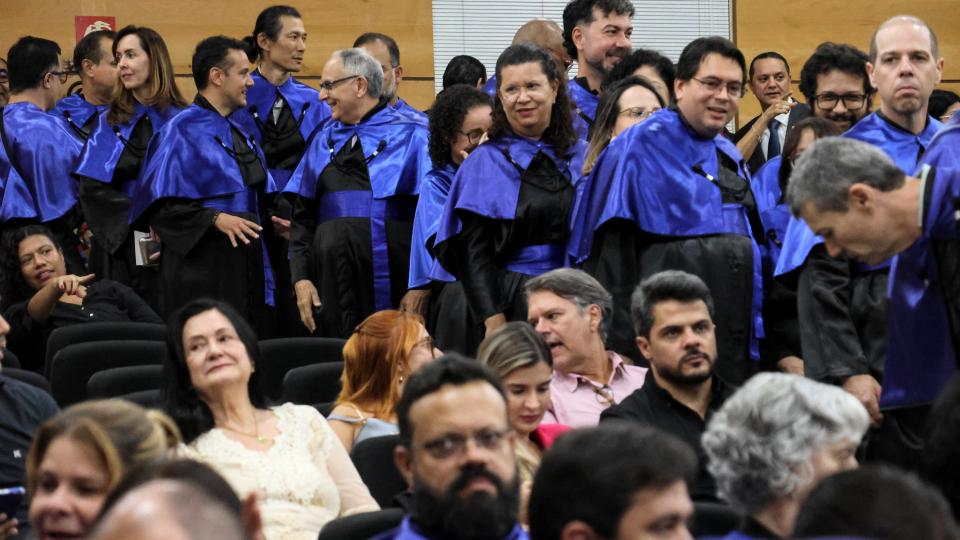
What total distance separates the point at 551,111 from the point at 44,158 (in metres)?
2.96

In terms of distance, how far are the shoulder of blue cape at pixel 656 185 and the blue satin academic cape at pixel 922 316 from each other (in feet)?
3.60

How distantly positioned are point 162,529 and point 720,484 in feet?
5.33

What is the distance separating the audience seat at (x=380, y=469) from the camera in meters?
4.25

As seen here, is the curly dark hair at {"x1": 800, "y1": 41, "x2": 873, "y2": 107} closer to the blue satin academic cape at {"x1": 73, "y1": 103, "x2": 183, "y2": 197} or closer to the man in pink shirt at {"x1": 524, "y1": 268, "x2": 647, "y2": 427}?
the man in pink shirt at {"x1": 524, "y1": 268, "x2": 647, "y2": 427}

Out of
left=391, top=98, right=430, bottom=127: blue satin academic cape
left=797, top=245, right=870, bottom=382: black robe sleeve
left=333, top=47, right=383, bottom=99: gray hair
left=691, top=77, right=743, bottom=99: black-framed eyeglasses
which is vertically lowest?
left=797, top=245, right=870, bottom=382: black robe sleeve

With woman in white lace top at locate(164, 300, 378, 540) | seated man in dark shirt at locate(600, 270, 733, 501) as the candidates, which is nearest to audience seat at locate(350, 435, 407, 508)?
woman in white lace top at locate(164, 300, 378, 540)

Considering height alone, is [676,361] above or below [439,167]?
below

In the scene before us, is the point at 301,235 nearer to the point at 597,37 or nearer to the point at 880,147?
the point at 597,37

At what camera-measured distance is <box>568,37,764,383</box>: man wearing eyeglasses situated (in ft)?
17.0

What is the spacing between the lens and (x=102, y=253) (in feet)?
24.6

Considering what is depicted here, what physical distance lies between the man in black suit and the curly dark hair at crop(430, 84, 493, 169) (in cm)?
112

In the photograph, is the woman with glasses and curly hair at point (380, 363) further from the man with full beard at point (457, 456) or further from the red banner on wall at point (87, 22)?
the red banner on wall at point (87, 22)

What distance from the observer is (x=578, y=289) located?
488 centimetres

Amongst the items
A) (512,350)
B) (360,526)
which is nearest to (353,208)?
(512,350)
